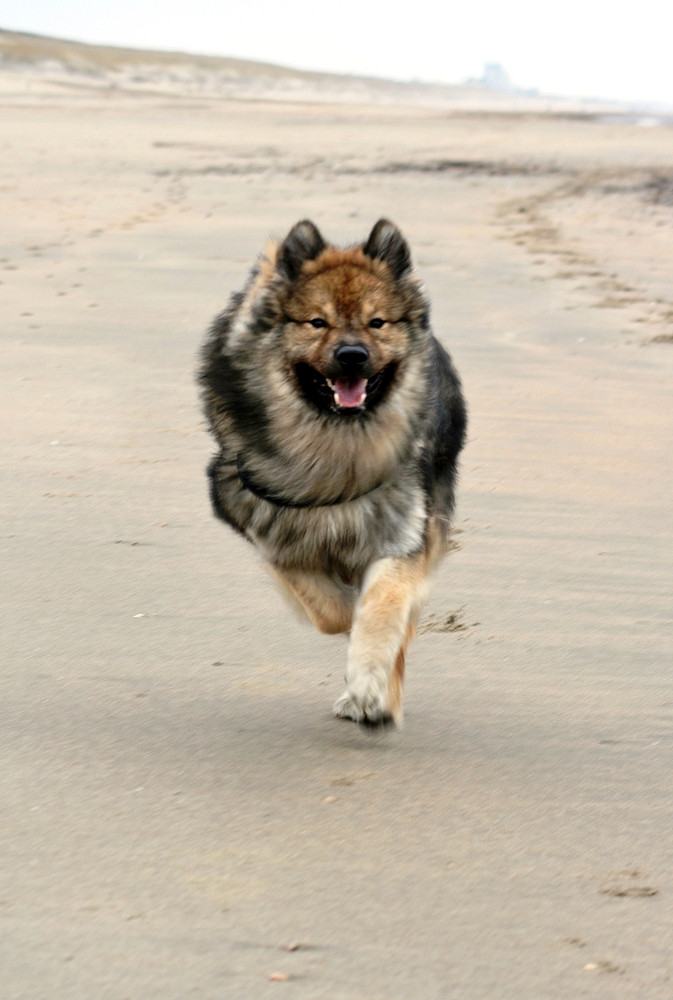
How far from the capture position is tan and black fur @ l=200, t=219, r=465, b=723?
13.1ft

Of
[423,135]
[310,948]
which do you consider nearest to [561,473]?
[310,948]

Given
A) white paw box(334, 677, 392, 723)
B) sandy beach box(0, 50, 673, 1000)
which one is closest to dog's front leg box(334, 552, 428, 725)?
white paw box(334, 677, 392, 723)

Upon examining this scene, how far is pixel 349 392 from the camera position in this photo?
3.99 m

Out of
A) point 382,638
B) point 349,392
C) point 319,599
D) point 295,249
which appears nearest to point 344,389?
point 349,392

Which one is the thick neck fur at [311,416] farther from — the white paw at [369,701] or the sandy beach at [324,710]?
the white paw at [369,701]

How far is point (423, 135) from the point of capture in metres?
28.6

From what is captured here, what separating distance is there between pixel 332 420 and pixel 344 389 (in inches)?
6.7

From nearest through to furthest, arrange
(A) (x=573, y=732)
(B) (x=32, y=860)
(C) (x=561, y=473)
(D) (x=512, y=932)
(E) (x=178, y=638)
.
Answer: (D) (x=512, y=932), (B) (x=32, y=860), (A) (x=573, y=732), (E) (x=178, y=638), (C) (x=561, y=473)

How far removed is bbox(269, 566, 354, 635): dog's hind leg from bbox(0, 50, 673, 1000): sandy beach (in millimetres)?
208

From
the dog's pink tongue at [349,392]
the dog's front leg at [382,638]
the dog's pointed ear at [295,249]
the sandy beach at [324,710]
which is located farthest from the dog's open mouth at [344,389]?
the sandy beach at [324,710]

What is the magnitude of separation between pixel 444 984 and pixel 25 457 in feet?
14.1

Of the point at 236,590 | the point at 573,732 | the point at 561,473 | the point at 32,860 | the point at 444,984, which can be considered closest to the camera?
the point at 444,984

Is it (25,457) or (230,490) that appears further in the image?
(25,457)

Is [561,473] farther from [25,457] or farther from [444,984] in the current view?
[444,984]
